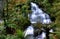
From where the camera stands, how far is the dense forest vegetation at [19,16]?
1338cm

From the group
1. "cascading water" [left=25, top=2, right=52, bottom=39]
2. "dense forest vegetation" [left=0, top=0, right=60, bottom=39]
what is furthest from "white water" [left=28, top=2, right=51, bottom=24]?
"dense forest vegetation" [left=0, top=0, right=60, bottom=39]

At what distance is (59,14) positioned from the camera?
14445 mm

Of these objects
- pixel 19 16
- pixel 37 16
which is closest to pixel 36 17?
pixel 37 16

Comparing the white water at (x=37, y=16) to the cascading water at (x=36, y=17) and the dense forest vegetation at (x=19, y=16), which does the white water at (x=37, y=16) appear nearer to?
the cascading water at (x=36, y=17)

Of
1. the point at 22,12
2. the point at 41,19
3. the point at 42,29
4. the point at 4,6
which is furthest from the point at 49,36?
the point at 4,6

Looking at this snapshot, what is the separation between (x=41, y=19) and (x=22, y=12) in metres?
1.62

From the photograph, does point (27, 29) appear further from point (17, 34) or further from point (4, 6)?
point (4, 6)

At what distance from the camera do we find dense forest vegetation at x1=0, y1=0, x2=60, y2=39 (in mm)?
13375

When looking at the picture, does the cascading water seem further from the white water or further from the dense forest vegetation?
the dense forest vegetation

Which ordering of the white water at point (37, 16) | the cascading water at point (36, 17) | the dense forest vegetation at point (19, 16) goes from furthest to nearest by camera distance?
the white water at point (37, 16) < the cascading water at point (36, 17) < the dense forest vegetation at point (19, 16)

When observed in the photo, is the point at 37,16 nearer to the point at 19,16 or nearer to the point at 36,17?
the point at 36,17

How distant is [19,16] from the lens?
52.1 feet

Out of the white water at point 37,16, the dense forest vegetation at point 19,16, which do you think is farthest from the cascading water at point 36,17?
the dense forest vegetation at point 19,16

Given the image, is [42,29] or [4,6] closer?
[42,29]
